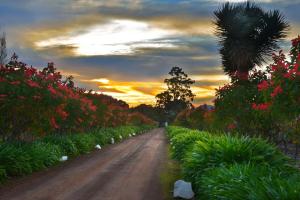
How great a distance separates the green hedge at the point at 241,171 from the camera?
8438 mm

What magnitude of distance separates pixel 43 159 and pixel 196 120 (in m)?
33.5

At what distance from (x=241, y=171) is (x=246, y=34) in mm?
20792

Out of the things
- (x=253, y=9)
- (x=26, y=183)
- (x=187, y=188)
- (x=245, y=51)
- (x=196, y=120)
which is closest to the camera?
(x=187, y=188)

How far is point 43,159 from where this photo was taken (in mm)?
20672

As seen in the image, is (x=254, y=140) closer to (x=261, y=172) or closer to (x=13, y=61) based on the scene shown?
(x=261, y=172)

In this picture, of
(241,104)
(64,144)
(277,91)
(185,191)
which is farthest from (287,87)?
(64,144)

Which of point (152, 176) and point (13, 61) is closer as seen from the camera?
point (152, 176)

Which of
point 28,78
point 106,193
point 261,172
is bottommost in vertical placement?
point 106,193

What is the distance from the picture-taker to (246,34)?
99.4 ft

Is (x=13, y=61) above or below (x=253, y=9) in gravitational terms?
below

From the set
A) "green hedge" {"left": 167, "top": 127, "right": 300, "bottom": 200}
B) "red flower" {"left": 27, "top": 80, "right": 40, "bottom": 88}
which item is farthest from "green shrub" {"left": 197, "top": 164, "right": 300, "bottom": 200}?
"red flower" {"left": 27, "top": 80, "right": 40, "bottom": 88}

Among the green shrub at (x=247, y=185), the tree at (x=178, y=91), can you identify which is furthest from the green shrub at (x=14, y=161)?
the tree at (x=178, y=91)

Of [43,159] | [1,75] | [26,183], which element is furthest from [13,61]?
[26,183]

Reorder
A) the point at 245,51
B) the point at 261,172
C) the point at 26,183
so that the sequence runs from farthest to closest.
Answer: the point at 245,51, the point at 26,183, the point at 261,172
